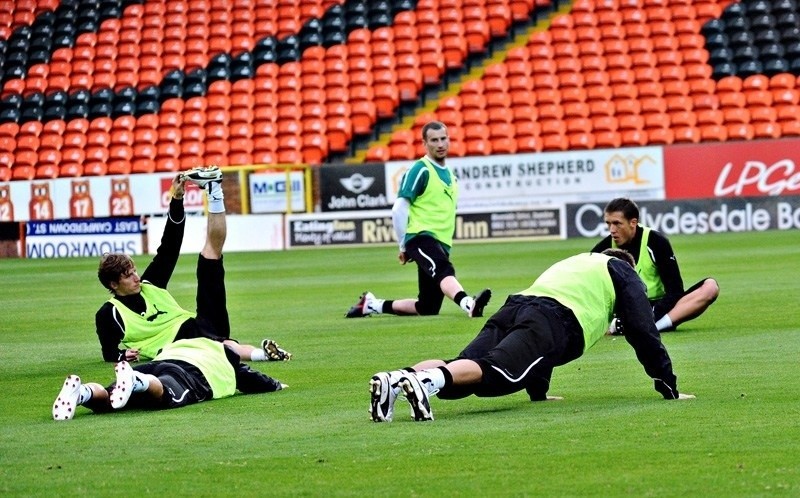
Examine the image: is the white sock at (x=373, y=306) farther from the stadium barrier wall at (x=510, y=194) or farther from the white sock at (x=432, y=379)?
the stadium barrier wall at (x=510, y=194)

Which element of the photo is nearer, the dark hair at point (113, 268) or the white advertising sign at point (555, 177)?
the dark hair at point (113, 268)

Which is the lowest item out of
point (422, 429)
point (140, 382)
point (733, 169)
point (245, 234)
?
point (422, 429)

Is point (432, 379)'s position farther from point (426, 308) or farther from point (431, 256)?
point (426, 308)

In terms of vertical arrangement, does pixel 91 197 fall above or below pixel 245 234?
above

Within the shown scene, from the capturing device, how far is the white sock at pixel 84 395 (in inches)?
329

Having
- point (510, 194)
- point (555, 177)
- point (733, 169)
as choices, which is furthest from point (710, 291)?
point (510, 194)

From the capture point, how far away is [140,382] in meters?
8.45

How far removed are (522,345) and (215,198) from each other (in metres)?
3.73

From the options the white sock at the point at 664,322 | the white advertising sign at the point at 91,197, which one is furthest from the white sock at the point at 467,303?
the white advertising sign at the point at 91,197

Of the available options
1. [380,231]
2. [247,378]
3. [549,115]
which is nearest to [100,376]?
[247,378]

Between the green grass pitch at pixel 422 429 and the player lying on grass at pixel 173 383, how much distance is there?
115mm

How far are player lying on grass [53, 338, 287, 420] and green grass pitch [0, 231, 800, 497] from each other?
0.38 feet

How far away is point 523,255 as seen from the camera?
27.4 m

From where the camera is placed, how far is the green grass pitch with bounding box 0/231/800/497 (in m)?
6.05
